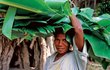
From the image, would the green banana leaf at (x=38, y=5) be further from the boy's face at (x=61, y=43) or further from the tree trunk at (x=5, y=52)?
the tree trunk at (x=5, y=52)

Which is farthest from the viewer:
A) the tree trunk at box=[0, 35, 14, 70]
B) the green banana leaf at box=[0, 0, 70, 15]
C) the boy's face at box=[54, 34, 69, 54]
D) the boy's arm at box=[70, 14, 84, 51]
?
the tree trunk at box=[0, 35, 14, 70]

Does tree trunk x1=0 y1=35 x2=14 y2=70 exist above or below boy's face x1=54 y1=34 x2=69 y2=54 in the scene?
below

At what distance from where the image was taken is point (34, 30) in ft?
9.19

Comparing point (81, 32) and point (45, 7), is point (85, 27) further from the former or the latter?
point (45, 7)

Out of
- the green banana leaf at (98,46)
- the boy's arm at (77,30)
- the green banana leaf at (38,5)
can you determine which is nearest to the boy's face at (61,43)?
the boy's arm at (77,30)

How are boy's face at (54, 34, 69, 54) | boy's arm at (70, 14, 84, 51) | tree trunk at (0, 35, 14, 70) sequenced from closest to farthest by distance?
boy's arm at (70, 14, 84, 51) → boy's face at (54, 34, 69, 54) → tree trunk at (0, 35, 14, 70)

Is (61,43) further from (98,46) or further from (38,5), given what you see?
(38,5)

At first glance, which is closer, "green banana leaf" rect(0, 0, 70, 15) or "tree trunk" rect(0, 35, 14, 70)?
"green banana leaf" rect(0, 0, 70, 15)

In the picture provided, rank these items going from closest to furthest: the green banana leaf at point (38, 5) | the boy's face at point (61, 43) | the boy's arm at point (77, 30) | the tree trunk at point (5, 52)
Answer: the green banana leaf at point (38, 5) < the boy's arm at point (77, 30) < the boy's face at point (61, 43) < the tree trunk at point (5, 52)

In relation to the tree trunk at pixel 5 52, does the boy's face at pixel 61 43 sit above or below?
above

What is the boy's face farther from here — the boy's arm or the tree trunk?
the tree trunk

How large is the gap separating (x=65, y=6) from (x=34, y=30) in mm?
365

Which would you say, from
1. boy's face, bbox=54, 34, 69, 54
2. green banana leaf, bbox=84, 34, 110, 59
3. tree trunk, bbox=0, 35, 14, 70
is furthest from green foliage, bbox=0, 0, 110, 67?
tree trunk, bbox=0, 35, 14, 70

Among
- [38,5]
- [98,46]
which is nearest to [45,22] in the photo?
[38,5]
